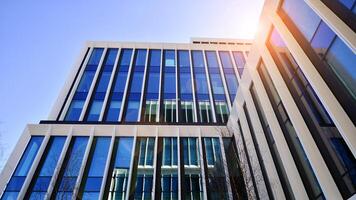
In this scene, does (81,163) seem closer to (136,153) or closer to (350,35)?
(136,153)

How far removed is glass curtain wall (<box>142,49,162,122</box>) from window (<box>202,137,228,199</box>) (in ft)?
22.9

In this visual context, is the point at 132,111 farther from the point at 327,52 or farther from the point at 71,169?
the point at 327,52

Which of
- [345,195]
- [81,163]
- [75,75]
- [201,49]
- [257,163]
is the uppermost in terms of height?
[201,49]

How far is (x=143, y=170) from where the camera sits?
20.4 metres

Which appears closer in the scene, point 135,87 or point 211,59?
point 135,87

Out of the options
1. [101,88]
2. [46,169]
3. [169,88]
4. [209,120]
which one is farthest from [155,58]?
[46,169]

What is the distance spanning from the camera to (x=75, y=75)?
30984mm

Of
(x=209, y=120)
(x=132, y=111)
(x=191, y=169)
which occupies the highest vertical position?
(x=132, y=111)

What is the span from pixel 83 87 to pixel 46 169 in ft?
39.9

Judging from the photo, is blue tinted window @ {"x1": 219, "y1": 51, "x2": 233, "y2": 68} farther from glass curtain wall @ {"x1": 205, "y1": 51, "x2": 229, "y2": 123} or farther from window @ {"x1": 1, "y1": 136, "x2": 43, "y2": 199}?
window @ {"x1": 1, "y1": 136, "x2": 43, "y2": 199}

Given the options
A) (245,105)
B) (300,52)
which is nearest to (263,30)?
(300,52)

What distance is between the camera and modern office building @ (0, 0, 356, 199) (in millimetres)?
9586

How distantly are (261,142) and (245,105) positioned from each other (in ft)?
13.3

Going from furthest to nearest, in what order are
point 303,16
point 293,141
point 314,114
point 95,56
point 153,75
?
point 95,56 → point 153,75 → point 293,141 → point 303,16 → point 314,114
